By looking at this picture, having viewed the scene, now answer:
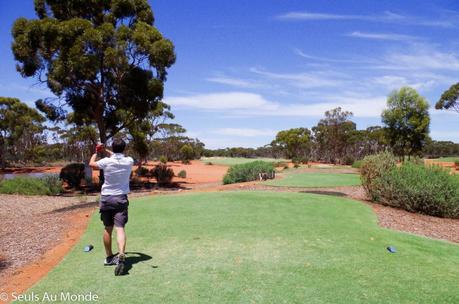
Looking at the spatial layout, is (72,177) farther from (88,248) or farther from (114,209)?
(114,209)

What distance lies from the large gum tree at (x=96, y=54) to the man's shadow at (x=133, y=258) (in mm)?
16641

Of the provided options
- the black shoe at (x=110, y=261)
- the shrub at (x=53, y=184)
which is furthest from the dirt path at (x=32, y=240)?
the shrub at (x=53, y=184)

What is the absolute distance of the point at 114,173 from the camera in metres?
6.23

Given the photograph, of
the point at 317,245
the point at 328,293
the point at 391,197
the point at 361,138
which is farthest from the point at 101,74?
the point at 361,138

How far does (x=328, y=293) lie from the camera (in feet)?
17.4

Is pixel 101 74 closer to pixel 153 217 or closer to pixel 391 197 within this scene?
pixel 153 217

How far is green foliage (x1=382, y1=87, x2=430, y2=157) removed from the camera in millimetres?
43688

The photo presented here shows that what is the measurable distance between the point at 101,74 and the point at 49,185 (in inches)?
287

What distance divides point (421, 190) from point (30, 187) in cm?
1747

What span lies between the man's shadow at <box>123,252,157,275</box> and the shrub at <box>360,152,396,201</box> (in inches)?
390

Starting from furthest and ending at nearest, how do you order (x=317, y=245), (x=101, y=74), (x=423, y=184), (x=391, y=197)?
1. (x=101, y=74)
2. (x=391, y=197)
3. (x=423, y=184)
4. (x=317, y=245)

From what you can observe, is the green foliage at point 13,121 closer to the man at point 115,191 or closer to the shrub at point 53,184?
the shrub at point 53,184

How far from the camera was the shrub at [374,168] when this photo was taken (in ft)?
48.0

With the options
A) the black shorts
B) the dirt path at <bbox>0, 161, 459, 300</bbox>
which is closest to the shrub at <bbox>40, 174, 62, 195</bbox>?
the dirt path at <bbox>0, 161, 459, 300</bbox>
